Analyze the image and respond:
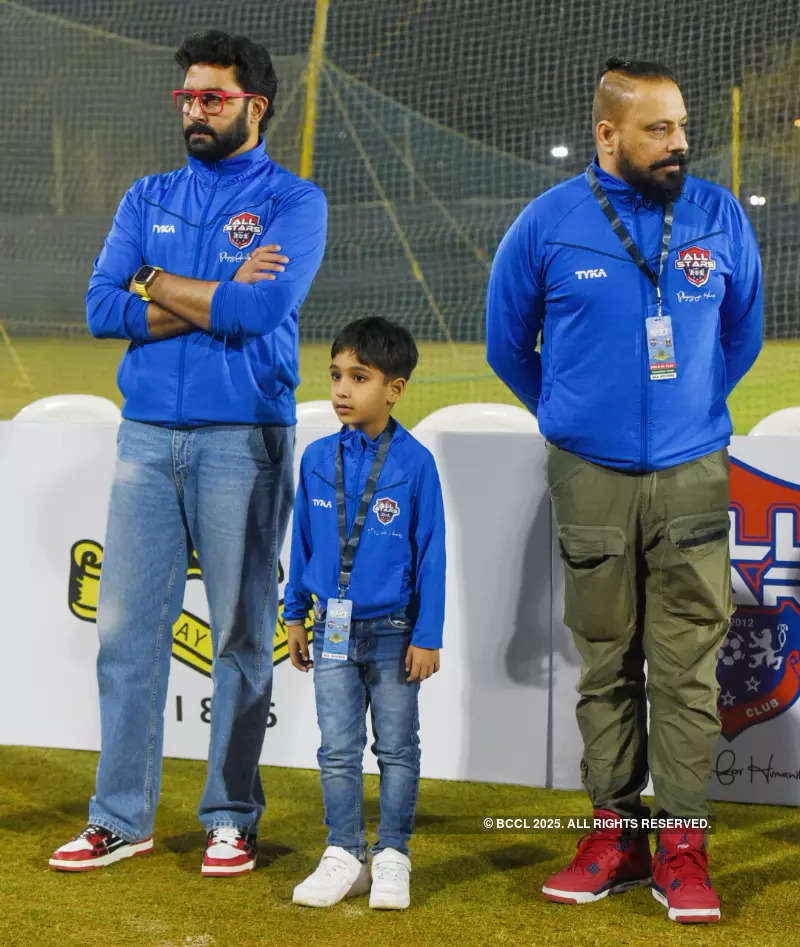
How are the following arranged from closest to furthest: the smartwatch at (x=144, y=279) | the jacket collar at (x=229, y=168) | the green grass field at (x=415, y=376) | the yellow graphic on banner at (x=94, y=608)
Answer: the smartwatch at (x=144, y=279) → the jacket collar at (x=229, y=168) → the yellow graphic on banner at (x=94, y=608) → the green grass field at (x=415, y=376)

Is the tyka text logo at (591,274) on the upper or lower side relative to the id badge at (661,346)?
upper

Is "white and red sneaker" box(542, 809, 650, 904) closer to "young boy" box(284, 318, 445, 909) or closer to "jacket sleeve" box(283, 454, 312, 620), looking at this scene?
"young boy" box(284, 318, 445, 909)

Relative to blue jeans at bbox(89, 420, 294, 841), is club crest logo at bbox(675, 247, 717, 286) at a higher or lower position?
higher

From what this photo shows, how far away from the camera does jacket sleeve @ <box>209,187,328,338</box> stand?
2928 millimetres

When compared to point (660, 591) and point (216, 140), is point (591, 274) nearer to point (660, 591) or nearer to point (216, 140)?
point (660, 591)

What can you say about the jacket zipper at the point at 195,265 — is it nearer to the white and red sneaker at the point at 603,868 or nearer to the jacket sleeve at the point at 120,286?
the jacket sleeve at the point at 120,286

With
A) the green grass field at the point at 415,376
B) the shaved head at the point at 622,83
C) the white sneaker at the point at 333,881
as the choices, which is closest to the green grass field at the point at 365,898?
the white sneaker at the point at 333,881

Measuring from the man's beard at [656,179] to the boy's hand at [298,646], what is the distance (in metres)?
1.26

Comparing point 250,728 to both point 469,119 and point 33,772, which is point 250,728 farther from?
point 469,119

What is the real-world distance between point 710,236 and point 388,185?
23.1 ft

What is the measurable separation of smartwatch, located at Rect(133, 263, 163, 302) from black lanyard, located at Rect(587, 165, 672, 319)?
3.39 ft

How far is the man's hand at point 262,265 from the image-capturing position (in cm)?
297

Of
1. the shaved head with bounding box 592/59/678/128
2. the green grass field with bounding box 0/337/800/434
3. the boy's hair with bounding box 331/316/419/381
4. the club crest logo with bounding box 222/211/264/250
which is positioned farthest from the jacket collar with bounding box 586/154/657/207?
the green grass field with bounding box 0/337/800/434

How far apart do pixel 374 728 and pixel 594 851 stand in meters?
0.57
